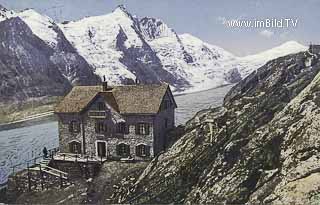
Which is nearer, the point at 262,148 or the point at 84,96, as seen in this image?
the point at 262,148

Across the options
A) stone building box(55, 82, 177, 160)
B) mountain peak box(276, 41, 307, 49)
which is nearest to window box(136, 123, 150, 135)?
stone building box(55, 82, 177, 160)

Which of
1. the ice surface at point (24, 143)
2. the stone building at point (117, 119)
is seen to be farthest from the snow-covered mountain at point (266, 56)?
the ice surface at point (24, 143)

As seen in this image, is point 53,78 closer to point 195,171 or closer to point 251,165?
point 195,171

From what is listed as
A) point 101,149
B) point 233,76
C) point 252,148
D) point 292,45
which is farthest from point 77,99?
point 292,45

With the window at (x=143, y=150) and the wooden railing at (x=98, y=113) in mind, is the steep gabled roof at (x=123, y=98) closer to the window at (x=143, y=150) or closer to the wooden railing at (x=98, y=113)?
the wooden railing at (x=98, y=113)

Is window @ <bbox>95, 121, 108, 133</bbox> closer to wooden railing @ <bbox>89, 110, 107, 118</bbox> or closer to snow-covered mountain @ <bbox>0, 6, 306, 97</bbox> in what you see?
wooden railing @ <bbox>89, 110, 107, 118</bbox>

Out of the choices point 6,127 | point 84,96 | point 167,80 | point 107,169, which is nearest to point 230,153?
point 167,80

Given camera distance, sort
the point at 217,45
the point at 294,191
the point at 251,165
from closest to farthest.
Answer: the point at 294,191, the point at 251,165, the point at 217,45
